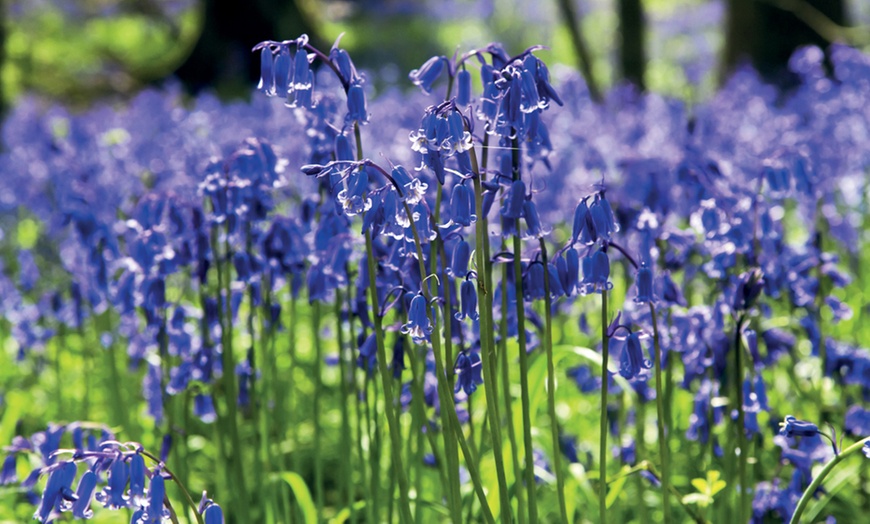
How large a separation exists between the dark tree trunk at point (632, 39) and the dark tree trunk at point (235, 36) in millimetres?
6222

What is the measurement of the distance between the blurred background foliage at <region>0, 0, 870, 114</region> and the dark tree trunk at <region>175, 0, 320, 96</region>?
2cm

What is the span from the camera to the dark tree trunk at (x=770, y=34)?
38.5 ft

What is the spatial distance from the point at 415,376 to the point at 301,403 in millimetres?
2650

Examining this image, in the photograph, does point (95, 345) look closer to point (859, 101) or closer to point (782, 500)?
point (782, 500)

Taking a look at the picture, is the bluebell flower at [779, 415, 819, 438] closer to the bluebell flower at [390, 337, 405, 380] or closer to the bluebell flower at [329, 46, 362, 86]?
the bluebell flower at [390, 337, 405, 380]

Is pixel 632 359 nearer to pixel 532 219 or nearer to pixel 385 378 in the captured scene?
pixel 532 219

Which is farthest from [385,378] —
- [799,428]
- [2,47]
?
[2,47]

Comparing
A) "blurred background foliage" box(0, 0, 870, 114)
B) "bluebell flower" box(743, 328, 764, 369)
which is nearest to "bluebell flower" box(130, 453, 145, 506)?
"bluebell flower" box(743, 328, 764, 369)

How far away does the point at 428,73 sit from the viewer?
7.68 ft

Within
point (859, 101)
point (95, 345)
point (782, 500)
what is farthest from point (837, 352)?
point (95, 345)

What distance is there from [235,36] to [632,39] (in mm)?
7599

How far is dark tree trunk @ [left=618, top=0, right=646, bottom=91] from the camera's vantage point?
36.9 feet

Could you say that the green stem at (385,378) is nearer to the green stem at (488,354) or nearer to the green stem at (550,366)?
the green stem at (488,354)

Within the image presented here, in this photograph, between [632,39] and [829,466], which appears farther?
[632,39]
